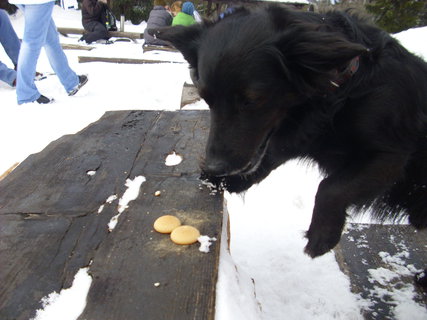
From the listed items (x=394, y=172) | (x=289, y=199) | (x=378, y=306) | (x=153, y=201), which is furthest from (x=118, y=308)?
(x=289, y=199)

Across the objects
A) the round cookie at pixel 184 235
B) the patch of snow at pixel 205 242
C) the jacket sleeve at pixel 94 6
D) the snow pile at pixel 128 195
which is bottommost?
the jacket sleeve at pixel 94 6

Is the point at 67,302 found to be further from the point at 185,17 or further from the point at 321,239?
the point at 185,17

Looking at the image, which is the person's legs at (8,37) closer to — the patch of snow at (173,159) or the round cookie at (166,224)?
the patch of snow at (173,159)

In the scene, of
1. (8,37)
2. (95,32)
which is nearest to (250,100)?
(8,37)

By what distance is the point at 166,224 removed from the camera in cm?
147

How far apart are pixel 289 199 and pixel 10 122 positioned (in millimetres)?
3097

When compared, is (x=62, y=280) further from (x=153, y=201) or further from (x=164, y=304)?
(x=153, y=201)

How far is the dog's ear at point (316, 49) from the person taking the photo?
129cm

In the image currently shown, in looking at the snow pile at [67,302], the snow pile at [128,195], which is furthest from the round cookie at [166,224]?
the snow pile at [67,302]

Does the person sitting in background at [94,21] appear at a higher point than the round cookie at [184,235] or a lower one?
lower

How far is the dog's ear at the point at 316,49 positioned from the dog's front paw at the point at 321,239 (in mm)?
741

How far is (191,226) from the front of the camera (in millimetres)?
1503

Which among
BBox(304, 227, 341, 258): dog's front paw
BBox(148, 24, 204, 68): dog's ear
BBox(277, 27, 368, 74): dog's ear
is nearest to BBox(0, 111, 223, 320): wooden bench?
BBox(304, 227, 341, 258): dog's front paw

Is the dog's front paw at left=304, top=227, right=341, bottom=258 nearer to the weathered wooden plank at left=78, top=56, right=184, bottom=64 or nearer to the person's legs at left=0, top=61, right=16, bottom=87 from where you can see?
the person's legs at left=0, top=61, right=16, bottom=87
